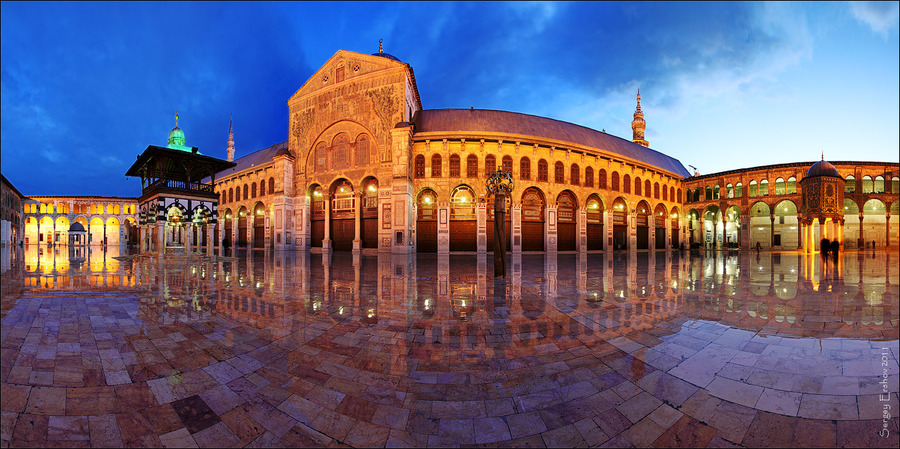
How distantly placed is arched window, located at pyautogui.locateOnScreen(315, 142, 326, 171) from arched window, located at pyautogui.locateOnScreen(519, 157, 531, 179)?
1666 cm

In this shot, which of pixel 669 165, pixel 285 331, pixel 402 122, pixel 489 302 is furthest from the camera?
pixel 669 165

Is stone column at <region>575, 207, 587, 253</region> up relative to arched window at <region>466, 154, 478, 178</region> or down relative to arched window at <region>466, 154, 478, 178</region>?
down

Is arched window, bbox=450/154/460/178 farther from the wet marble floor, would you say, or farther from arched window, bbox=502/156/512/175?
the wet marble floor

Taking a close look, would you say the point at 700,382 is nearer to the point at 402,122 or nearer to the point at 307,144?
the point at 402,122

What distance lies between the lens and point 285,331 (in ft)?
15.0

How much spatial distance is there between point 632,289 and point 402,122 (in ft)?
66.6

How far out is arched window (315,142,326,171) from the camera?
28.0 metres

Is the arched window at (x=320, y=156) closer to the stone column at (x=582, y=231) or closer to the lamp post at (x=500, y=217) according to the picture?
the lamp post at (x=500, y=217)

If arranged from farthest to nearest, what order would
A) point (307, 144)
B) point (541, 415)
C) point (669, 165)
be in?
point (669, 165) → point (307, 144) → point (541, 415)

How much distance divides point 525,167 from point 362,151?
525 inches

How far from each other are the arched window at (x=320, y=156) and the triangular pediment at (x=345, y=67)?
4826 mm

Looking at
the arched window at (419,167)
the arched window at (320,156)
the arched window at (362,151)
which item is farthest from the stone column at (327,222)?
the arched window at (419,167)

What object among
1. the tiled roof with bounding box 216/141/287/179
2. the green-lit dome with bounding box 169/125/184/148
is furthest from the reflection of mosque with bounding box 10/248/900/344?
the green-lit dome with bounding box 169/125/184/148

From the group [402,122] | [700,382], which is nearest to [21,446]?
[700,382]
